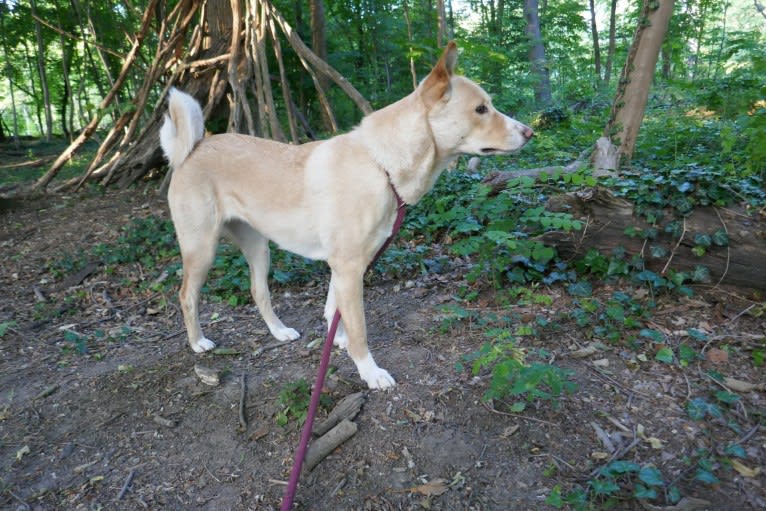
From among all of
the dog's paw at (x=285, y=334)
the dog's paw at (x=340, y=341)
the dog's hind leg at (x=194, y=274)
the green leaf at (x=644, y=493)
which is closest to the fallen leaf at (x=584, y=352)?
the green leaf at (x=644, y=493)

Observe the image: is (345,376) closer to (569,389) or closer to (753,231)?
(569,389)

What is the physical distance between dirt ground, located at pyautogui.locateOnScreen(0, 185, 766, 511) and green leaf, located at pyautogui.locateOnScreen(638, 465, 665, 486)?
0.37 feet

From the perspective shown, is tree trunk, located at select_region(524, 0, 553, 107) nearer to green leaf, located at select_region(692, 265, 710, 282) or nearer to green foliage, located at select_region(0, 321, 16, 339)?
green leaf, located at select_region(692, 265, 710, 282)

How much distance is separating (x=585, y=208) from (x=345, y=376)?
7.33ft

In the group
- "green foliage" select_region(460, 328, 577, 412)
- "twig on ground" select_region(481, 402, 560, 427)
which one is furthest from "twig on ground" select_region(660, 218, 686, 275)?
"twig on ground" select_region(481, 402, 560, 427)

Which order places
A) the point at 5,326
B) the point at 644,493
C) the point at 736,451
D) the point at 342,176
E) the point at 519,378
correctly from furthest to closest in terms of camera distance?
the point at 5,326 → the point at 342,176 → the point at 519,378 → the point at 736,451 → the point at 644,493

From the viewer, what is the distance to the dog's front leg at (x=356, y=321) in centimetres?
294

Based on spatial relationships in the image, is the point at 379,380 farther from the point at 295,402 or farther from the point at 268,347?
the point at 268,347

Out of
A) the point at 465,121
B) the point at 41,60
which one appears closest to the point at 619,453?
the point at 465,121

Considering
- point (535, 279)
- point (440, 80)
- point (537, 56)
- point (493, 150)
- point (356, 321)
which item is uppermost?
point (537, 56)

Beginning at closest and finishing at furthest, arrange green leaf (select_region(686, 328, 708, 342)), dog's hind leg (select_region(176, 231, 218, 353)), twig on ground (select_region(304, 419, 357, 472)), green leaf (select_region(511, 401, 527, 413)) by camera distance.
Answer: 1. twig on ground (select_region(304, 419, 357, 472))
2. green leaf (select_region(511, 401, 527, 413))
3. green leaf (select_region(686, 328, 708, 342))
4. dog's hind leg (select_region(176, 231, 218, 353))

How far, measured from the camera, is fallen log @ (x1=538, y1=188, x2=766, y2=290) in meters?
3.25

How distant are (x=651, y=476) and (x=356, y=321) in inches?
67.1

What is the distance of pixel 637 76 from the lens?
539 centimetres
